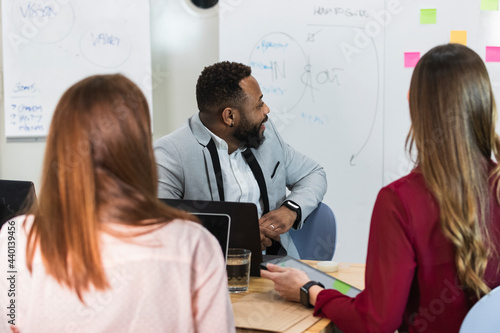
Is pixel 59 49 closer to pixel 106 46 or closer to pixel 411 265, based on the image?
pixel 106 46

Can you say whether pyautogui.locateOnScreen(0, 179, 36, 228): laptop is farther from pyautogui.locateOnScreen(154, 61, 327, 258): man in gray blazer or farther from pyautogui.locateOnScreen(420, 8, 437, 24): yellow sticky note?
pyautogui.locateOnScreen(420, 8, 437, 24): yellow sticky note

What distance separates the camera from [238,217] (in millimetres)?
1509

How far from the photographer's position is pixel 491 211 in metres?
1.13

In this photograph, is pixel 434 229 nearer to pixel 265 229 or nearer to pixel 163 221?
pixel 163 221

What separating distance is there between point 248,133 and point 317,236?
498 millimetres

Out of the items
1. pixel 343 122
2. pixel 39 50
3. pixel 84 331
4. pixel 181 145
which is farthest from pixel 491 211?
pixel 39 50

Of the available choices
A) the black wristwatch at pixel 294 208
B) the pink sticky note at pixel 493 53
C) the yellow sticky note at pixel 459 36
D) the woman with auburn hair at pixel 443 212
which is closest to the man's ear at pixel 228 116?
the black wristwatch at pixel 294 208

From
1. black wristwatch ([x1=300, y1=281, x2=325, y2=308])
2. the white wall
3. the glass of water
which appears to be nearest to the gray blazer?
the glass of water

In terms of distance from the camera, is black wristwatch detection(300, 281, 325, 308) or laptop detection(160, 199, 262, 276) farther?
laptop detection(160, 199, 262, 276)

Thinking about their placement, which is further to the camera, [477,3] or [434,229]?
[477,3]

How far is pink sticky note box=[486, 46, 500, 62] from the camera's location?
8.79 ft

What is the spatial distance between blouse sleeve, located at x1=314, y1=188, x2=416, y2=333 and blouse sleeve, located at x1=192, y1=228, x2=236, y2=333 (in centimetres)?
36

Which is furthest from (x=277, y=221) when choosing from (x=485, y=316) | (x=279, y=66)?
(x=279, y=66)

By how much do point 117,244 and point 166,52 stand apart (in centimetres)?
236
